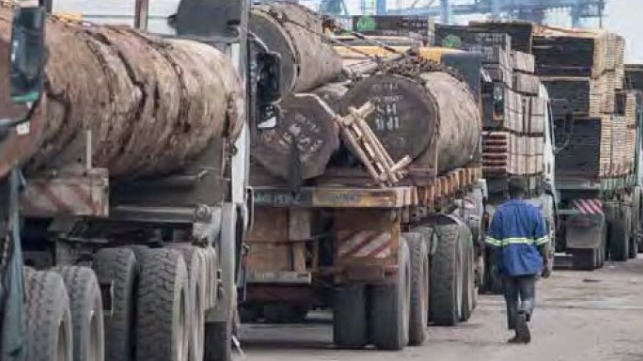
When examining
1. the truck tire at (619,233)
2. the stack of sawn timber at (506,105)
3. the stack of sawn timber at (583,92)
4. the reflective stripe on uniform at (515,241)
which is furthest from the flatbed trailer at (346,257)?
the truck tire at (619,233)

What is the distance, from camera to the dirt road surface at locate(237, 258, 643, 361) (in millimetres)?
19484

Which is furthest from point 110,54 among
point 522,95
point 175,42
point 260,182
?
point 522,95

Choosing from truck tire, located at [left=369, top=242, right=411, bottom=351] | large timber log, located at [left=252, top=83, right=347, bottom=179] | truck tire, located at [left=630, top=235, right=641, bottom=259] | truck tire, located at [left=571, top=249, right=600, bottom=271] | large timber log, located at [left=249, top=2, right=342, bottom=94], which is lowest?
truck tire, located at [left=630, top=235, right=641, bottom=259]

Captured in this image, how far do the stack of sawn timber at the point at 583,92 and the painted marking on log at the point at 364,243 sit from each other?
660 inches

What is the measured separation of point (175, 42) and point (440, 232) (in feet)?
29.2

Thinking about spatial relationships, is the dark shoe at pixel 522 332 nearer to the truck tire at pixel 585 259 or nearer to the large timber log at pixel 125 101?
the large timber log at pixel 125 101

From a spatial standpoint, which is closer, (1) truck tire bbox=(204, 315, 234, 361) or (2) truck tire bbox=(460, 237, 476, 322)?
(1) truck tire bbox=(204, 315, 234, 361)

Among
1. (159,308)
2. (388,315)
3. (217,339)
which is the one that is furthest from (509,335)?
(159,308)

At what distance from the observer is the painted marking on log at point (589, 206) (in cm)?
3622

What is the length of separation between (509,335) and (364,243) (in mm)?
3045

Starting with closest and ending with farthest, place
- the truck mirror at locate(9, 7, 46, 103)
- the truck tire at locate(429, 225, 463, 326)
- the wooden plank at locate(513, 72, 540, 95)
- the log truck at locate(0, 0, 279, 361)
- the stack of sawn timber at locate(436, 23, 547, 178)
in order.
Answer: the truck mirror at locate(9, 7, 46, 103), the log truck at locate(0, 0, 279, 361), the truck tire at locate(429, 225, 463, 326), the stack of sawn timber at locate(436, 23, 547, 178), the wooden plank at locate(513, 72, 540, 95)

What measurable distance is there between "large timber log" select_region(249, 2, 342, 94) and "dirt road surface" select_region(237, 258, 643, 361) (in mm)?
2319

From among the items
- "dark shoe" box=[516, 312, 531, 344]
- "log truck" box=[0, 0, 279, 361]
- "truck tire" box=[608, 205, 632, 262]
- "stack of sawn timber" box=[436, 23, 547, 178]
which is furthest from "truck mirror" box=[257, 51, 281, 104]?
"truck tire" box=[608, 205, 632, 262]

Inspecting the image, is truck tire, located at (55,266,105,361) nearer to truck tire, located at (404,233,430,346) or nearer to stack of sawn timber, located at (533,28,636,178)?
truck tire, located at (404,233,430,346)
